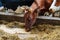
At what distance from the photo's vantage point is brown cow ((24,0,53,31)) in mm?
2738

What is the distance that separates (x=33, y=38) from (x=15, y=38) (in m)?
0.23

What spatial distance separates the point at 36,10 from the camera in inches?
111

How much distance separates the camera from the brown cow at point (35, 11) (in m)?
2.74

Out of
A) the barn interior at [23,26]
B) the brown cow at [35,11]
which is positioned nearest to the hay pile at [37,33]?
the barn interior at [23,26]

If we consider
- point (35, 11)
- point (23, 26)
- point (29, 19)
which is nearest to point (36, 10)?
point (35, 11)

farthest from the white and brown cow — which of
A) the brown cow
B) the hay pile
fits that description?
the hay pile

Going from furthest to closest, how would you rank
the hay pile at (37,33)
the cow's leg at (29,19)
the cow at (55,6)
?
the cow at (55,6), the cow's leg at (29,19), the hay pile at (37,33)

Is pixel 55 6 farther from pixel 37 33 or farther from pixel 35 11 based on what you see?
pixel 37 33

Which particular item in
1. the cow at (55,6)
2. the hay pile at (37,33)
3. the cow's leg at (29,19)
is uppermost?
the cow at (55,6)

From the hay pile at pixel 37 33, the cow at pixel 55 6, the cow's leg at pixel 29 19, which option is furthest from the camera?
the cow at pixel 55 6

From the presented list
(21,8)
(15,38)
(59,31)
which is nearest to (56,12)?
(59,31)

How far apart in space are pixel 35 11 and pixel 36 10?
24 mm

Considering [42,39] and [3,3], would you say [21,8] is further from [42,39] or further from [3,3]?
[42,39]

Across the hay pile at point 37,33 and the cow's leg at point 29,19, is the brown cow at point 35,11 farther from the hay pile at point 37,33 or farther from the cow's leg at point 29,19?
the hay pile at point 37,33
